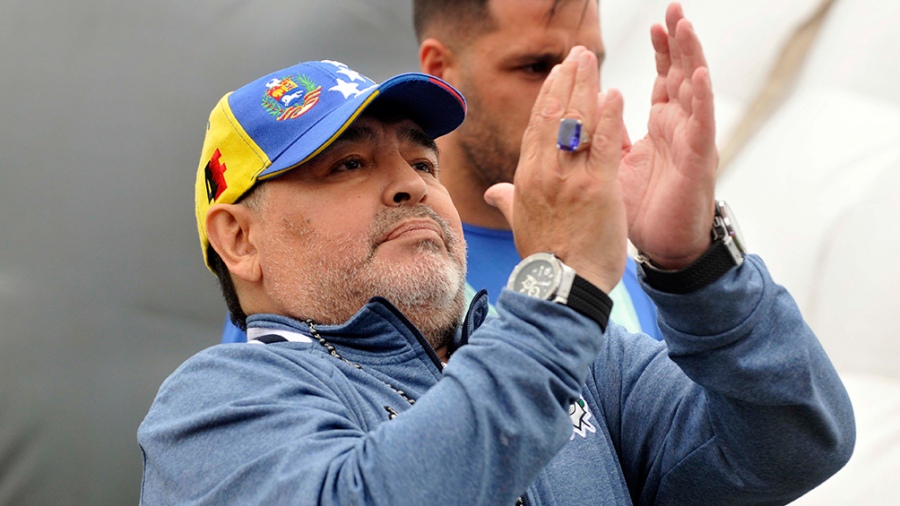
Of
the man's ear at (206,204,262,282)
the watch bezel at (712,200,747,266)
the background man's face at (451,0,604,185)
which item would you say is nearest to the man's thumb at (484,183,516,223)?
the watch bezel at (712,200,747,266)

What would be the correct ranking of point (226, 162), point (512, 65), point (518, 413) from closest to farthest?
1. point (518, 413)
2. point (226, 162)
3. point (512, 65)

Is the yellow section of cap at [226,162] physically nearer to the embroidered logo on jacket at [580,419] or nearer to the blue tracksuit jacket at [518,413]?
the blue tracksuit jacket at [518,413]

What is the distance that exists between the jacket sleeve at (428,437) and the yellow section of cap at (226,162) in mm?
362

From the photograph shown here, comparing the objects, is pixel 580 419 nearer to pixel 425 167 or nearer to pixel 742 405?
pixel 742 405

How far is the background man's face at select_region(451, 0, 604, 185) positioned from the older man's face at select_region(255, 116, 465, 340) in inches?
27.9

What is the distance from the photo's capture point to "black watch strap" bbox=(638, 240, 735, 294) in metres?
1.00

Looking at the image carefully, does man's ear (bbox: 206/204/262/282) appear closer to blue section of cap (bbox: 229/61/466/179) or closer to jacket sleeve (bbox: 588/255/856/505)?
blue section of cap (bbox: 229/61/466/179)

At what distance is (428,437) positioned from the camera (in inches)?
32.7

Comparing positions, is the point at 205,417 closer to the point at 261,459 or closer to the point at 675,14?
the point at 261,459

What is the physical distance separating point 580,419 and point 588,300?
12.8 inches

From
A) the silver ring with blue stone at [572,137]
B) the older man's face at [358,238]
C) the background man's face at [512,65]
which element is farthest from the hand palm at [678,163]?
the background man's face at [512,65]

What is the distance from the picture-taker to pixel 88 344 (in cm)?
209

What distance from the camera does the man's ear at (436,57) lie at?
201cm

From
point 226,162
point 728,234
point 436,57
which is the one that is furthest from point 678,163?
point 436,57
